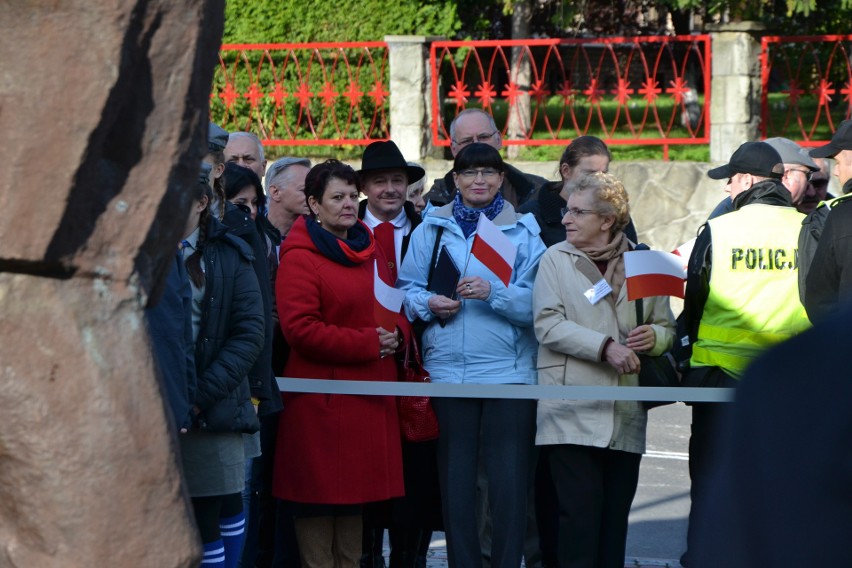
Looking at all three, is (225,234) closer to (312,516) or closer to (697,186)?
(312,516)

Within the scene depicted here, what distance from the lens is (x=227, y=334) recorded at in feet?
14.9

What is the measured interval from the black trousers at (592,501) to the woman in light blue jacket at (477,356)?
7.0 inches

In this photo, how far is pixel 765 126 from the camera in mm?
10953

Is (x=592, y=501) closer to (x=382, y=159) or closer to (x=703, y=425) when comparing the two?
(x=703, y=425)

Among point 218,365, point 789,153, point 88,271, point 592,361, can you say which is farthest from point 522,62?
point 88,271

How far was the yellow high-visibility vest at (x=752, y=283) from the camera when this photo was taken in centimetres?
516

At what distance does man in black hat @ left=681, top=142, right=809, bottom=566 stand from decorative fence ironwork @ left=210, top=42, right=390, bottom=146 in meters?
6.14

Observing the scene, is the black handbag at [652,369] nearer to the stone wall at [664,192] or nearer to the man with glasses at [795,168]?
the man with glasses at [795,168]

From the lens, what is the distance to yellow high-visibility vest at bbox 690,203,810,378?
5.16 metres

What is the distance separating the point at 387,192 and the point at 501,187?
0.59 metres

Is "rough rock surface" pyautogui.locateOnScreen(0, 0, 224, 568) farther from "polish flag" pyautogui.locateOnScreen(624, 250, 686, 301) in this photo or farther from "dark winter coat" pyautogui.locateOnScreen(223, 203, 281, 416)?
"polish flag" pyautogui.locateOnScreen(624, 250, 686, 301)

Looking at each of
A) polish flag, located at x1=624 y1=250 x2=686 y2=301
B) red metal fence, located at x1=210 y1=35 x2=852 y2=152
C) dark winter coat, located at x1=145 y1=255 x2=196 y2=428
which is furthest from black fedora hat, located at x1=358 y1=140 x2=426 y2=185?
red metal fence, located at x1=210 y1=35 x2=852 y2=152

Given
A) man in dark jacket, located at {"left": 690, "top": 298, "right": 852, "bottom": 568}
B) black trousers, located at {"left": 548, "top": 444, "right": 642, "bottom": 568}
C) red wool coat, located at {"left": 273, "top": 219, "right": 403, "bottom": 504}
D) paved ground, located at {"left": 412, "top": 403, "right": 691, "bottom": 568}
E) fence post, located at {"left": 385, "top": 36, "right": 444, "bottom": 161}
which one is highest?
fence post, located at {"left": 385, "top": 36, "right": 444, "bottom": 161}

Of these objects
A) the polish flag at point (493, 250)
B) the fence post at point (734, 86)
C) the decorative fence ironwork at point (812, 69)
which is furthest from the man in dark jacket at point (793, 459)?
the fence post at point (734, 86)
